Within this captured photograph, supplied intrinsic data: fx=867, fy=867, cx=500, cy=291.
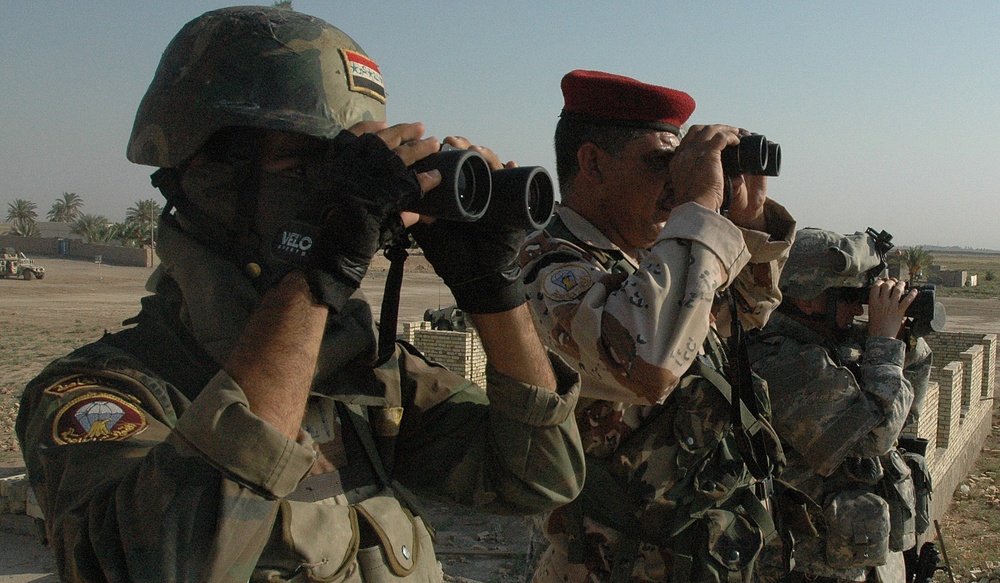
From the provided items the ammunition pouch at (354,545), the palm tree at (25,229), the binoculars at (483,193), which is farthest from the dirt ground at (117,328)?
the palm tree at (25,229)

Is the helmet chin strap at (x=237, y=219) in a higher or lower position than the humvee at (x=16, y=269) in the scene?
higher

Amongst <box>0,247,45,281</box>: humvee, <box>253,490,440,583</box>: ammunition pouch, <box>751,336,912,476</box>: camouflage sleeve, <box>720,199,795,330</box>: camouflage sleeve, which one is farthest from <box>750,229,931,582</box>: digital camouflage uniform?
<box>0,247,45,281</box>: humvee

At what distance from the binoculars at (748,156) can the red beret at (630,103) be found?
34 cm

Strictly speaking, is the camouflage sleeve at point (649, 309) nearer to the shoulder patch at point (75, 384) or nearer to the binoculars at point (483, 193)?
the binoculars at point (483, 193)

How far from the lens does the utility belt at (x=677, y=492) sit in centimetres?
248

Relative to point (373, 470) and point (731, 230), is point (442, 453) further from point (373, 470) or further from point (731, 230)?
point (731, 230)

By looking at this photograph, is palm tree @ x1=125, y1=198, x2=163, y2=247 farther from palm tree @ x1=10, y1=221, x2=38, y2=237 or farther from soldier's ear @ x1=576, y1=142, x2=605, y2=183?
soldier's ear @ x1=576, y1=142, x2=605, y2=183

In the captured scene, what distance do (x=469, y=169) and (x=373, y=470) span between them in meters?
0.67

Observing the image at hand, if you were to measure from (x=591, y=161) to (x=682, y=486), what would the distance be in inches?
41.6

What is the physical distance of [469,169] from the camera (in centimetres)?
160

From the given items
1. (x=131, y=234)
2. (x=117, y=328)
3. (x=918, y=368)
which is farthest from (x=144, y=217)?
(x=918, y=368)

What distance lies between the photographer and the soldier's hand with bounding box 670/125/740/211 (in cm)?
241

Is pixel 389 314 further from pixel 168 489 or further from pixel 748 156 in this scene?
pixel 748 156

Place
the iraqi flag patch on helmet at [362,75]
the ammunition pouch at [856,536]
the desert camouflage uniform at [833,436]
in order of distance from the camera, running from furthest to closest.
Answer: the ammunition pouch at [856,536] → the desert camouflage uniform at [833,436] → the iraqi flag patch on helmet at [362,75]
